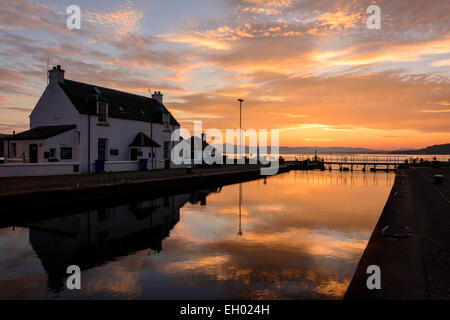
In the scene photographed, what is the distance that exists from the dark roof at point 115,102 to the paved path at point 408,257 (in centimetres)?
2809

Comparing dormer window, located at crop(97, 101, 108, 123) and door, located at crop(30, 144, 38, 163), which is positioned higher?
dormer window, located at crop(97, 101, 108, 123)

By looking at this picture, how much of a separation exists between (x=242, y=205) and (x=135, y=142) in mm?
17326

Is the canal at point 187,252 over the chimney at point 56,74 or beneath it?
beneath

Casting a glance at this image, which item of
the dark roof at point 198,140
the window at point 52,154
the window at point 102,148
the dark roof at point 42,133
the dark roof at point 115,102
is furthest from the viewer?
the dark roof at point 198,140

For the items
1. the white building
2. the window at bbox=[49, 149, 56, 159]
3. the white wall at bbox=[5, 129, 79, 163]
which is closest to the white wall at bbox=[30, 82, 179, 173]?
the white building

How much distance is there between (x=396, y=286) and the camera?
19.0 ft

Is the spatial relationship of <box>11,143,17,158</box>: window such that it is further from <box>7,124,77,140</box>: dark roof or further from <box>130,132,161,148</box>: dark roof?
<box>130,132,161,148</box>: dark roof

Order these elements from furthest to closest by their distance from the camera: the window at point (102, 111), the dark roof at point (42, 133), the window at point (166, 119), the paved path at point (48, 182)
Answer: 1. the window at point (166, 119)
2. the window at point (102, 111)
3. the dark roof at point (42, 133)
4. the paved path at point (48, 182)

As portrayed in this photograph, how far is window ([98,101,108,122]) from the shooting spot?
31828 mm

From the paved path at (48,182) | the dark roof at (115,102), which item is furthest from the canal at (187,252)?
the dark roof at (115,102)

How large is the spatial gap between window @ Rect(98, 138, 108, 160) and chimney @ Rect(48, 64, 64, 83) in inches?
265

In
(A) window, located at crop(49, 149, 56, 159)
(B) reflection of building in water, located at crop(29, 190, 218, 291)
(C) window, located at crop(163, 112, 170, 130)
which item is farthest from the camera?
(C) window, located at crop(163, 112, 170, 130)

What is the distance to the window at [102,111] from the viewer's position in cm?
3183

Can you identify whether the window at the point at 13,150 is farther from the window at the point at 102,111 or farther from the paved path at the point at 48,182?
the window at the point at 102,111
